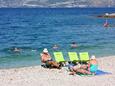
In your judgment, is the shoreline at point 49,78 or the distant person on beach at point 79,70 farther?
the distant person on beach at point 79,70

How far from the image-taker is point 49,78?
64.6 feet

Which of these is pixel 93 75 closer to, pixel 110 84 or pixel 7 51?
pixel 110 84

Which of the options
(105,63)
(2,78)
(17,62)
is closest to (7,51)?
(17,62)

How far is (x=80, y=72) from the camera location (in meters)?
20.7

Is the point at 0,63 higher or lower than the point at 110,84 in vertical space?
lower

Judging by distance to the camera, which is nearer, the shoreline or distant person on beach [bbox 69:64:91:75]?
the shoreline

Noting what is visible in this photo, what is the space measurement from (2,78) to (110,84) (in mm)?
5509

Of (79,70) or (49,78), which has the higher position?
(49,78)

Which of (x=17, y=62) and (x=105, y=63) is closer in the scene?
(x=105, y=63)

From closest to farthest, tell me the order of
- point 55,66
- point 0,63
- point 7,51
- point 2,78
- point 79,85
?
1. point 79,85
2. point 2,78
3. point 55,66
4. point 0,63
5. point 7,51

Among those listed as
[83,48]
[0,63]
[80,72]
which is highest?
[80,72]

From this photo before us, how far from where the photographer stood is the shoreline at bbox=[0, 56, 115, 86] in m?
18.5

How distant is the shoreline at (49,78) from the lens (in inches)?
727

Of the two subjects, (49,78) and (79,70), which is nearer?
(49,78)
